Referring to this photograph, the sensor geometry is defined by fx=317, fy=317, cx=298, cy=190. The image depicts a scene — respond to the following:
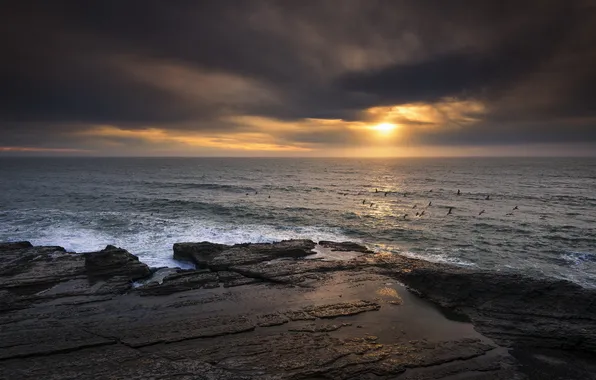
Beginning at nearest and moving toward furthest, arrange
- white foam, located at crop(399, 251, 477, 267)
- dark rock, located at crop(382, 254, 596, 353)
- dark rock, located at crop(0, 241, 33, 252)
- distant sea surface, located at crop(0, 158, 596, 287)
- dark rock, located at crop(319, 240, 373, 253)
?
dark rock, located at crop(382, 254, 596, 353)
dark rock, located at crop(0, 241, 33, 252)
white foam, located at crop(399, 251, 477, 267)
dark rock, located at crop(319, 240, 373, 253)
distant sea surface, located at crop(0, 158, 596, 287)

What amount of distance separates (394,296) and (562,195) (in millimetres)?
70583

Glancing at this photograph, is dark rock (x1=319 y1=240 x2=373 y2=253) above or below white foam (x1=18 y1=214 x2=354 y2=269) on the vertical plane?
above

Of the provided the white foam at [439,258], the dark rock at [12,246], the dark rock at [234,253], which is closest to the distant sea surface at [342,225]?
the white foam at [439,258]

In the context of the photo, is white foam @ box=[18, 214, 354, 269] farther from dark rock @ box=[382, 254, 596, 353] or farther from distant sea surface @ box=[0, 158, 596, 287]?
dark rock @ box=[382, 254, 596, 353]

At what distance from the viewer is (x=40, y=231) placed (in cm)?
3666

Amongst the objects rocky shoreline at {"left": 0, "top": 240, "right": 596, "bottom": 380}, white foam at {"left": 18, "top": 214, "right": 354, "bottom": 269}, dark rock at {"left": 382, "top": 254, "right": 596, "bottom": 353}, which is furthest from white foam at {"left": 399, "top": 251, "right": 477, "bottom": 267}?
white foam at {"left": 18, "top": 214, "right": 354, "bottom": 269}

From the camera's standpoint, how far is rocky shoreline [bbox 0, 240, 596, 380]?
42.9ft

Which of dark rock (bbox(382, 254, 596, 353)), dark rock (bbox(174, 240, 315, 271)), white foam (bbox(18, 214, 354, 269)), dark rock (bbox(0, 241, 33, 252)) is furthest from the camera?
white foam (bbox(18, 214, 354, 269))

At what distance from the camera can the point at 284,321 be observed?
16.5m

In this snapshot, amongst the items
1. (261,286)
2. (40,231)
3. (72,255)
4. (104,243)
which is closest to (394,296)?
(261,286)

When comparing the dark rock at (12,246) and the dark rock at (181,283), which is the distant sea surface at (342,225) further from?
the dark rock at (181,283)

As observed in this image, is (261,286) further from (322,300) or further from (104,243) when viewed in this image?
(104,243)

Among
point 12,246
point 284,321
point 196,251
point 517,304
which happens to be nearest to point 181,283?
point 196,251

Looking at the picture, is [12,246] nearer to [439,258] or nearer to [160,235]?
[160,235]
